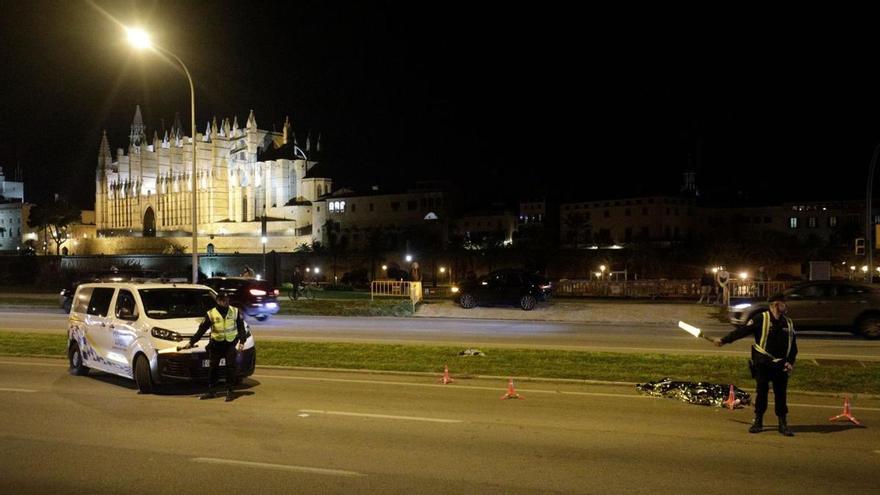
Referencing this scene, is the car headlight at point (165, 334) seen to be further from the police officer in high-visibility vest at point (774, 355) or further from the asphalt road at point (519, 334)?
the police officer in high-visibility vest at point (774, 355)

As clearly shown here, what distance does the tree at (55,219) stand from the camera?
122375mm

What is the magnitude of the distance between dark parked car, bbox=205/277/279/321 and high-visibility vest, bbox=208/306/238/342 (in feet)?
50.0

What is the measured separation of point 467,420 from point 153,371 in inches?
210

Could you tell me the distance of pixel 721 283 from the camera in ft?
98.6

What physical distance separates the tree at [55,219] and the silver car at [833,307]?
121 metres

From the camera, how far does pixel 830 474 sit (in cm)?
753

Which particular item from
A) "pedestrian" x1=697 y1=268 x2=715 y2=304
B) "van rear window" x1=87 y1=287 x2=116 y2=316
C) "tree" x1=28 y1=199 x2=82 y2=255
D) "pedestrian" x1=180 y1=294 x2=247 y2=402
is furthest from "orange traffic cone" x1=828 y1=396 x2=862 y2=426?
"tree" x1=28 y1=199 x2=82 y2=255

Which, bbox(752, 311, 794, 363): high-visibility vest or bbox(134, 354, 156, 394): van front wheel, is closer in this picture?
bbox(752, 311, 794, 363): high-visibility vest

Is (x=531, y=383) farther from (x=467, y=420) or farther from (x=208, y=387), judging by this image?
(x=208, y=387)

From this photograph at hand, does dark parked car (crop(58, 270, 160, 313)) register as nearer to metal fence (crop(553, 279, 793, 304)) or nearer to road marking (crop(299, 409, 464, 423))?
metal fence (crop(553, 279, 793, 304))

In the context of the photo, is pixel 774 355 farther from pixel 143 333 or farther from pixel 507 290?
pixel 507 290

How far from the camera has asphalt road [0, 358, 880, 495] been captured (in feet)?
23.6

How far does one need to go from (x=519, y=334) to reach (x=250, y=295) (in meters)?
10.3

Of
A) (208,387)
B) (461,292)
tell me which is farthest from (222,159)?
(208,387)
